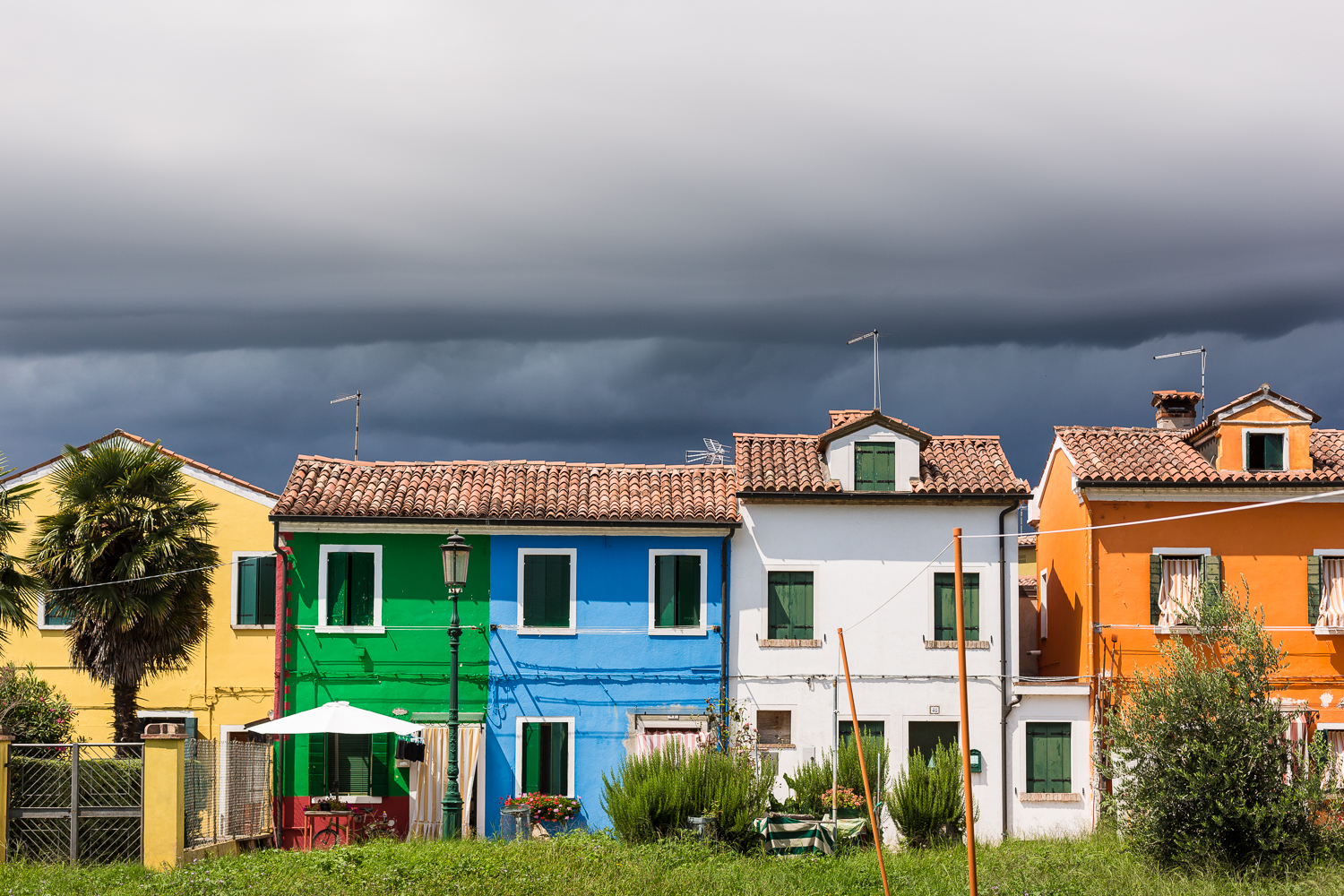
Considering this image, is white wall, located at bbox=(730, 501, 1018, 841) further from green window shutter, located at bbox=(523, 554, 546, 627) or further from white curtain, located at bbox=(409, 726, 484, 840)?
white curtain, located at bbox=(409, 726, 484, 840)

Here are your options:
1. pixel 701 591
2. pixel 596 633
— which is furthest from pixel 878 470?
pixel 596 633

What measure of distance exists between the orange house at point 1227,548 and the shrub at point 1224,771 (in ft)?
17.1

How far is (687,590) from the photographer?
24.2 metres

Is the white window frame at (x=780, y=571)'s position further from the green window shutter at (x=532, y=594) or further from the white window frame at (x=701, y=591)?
the green window shutter at (x=532, y=594)

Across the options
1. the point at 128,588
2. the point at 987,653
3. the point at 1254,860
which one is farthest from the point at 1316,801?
the point at 128,588

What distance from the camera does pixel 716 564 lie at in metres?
24.2

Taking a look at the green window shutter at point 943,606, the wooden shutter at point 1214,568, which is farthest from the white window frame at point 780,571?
the wooden shutter at point 1214,568

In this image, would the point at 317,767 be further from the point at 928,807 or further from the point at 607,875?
the point at 928,807

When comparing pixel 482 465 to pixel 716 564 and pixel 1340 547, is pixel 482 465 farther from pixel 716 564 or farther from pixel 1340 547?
pixel 1340 547

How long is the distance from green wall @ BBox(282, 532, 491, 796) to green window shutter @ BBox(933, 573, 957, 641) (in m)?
8.79

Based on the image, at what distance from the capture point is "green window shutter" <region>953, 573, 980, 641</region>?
24234 millimetres

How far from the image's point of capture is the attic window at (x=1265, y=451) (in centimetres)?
2469

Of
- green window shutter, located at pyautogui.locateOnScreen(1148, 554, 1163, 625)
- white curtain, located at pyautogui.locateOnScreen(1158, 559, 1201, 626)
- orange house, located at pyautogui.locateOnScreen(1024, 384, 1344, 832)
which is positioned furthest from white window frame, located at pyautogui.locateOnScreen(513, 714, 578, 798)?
white curtain, located at pyautogui.locateOnScreen(1158, 559, 1201, 626)

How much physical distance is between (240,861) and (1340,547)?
815 inches
